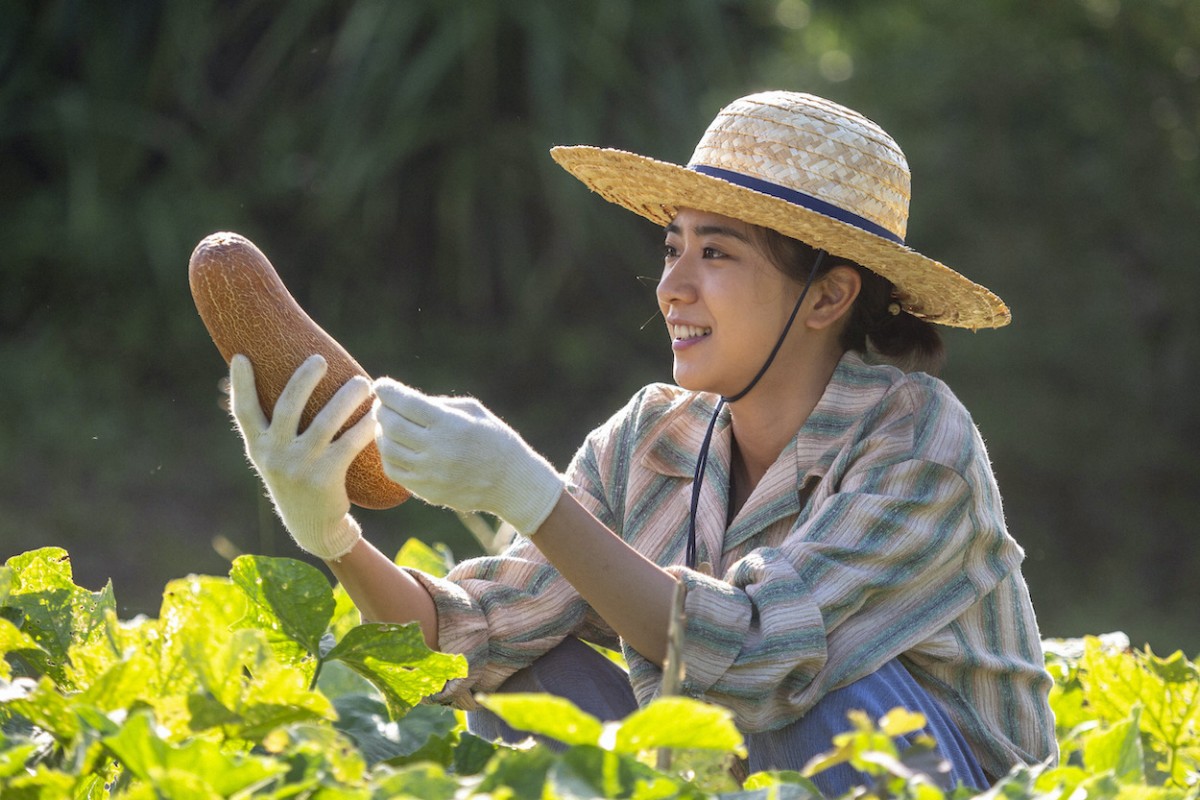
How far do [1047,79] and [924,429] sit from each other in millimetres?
6038

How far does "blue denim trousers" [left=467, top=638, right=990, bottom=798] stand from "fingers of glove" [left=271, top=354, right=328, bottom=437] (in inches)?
22.3

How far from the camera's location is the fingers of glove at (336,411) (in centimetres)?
190

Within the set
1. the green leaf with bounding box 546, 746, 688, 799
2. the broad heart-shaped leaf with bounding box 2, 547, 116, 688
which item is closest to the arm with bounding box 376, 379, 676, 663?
the broad heart-shaped leaf with bounding box 2, 547, 116, 688

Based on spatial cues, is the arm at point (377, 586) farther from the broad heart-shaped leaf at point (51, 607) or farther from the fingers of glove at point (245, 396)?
the broad heart-shaped leaf at point (51, 607)

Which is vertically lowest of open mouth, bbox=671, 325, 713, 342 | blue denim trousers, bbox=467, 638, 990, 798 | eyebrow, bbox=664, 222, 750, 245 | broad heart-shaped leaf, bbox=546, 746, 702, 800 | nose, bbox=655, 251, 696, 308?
blue denim trousers, bbox=467, 638, 990, 798

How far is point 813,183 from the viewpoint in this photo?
220cm

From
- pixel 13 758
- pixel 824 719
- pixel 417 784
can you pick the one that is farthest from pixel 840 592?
pixel 13 758

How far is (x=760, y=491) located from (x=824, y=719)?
0.42 metres

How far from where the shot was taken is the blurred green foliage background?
22.5 ft

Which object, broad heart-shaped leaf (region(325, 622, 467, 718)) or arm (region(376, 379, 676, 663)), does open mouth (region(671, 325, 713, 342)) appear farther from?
broad heart-shaped leaf (region(325, 622, 467, 718))

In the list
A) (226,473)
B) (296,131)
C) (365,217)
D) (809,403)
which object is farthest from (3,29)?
(809,403)

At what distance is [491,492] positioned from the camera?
1.78 m

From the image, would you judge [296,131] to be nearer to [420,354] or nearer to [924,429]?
[420,354]

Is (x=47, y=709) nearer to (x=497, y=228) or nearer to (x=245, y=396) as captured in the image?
(x=245, y=396)
